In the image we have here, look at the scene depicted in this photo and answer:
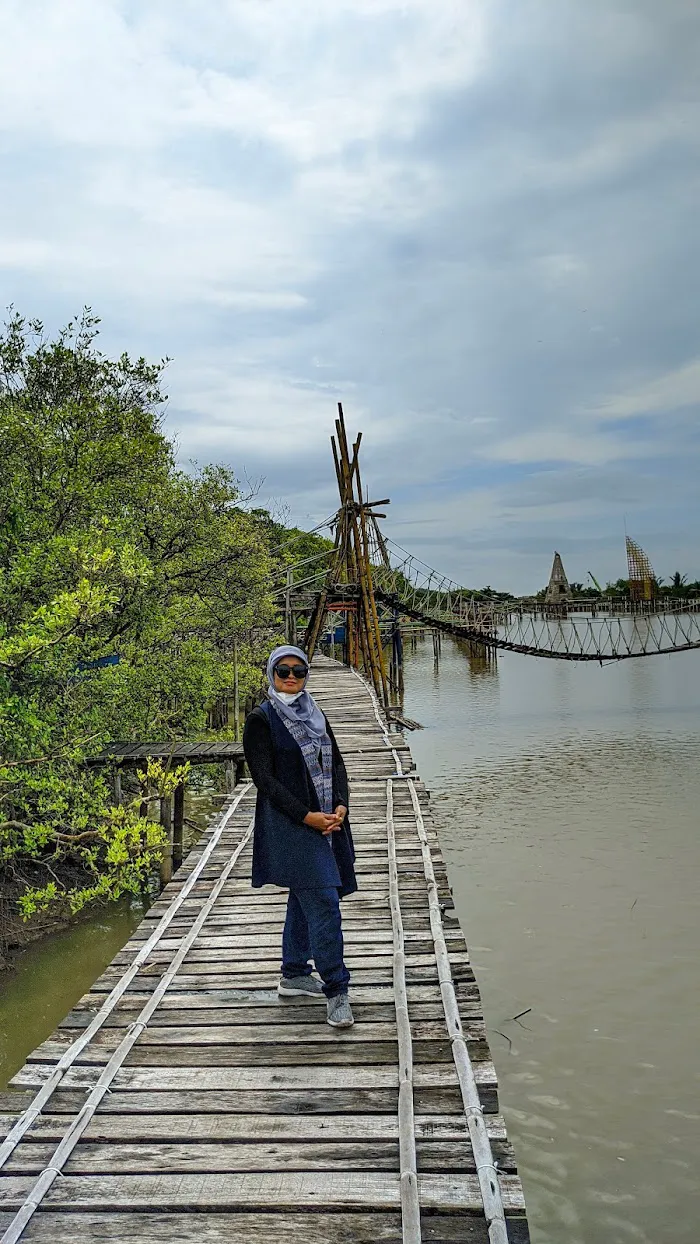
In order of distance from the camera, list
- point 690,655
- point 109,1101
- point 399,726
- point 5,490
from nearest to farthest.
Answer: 1. point 109,1101
2. point 5,490
3. point 399,726
4. point 690,655

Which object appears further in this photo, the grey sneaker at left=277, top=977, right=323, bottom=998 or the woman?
the grey sneaker at left=277, top=977, right=323, bottom=998

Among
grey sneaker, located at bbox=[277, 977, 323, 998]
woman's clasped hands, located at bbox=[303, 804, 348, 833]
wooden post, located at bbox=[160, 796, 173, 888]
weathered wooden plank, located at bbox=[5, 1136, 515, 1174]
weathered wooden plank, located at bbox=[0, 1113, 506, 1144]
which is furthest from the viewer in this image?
wooden post, located at bbox=[160, 796, 173, 888]

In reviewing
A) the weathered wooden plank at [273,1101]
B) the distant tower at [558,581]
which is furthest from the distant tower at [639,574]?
the weathered wooden plank at [273,1101]

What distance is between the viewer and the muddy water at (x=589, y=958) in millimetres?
5730

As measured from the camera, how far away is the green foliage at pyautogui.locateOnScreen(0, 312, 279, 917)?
7910mm

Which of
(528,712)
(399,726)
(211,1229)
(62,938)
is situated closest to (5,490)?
(62,938)

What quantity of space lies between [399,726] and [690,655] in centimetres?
4066

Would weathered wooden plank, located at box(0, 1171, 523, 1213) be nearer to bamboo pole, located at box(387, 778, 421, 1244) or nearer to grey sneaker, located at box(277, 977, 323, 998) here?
bamboo pole, located at box(387, 778, 421, 1244)

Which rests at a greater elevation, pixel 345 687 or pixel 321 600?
pixel 321 600

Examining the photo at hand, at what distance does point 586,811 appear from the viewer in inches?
615

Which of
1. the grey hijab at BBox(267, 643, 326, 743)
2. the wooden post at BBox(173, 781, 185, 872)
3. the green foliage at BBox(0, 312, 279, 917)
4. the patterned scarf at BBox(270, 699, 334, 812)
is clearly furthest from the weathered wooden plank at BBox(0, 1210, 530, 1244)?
the wooden post at BBox(173, 781, 185, 872)

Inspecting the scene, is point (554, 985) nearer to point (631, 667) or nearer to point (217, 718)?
point (217, 718)

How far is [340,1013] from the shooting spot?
405 cm

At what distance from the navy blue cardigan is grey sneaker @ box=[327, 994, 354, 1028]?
0.50m
